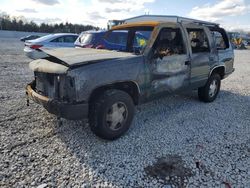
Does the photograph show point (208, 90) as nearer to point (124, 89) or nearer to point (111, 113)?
point (124, 89)

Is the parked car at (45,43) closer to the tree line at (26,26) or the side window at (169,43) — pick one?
the side window at (169,43)

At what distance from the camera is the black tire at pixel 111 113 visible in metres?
3.65

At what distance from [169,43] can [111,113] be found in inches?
76.6

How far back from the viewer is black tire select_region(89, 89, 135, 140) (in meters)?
3.65

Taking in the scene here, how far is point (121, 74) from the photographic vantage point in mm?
3818

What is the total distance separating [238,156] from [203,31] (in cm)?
315

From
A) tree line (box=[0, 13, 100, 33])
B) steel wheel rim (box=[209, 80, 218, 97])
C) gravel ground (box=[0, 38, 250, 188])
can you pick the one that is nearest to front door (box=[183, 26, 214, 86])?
steel wheel rim (box=[209, 80, 218, 97])

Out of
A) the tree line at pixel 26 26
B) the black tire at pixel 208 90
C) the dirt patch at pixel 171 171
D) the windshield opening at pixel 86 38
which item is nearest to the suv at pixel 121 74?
the black tire at pixel 208 90

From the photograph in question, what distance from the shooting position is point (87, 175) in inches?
119

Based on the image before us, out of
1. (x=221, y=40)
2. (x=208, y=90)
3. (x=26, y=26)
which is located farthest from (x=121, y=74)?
(x=26, y=26)

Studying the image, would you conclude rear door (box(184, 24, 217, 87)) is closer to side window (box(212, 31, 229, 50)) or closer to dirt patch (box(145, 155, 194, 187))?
side window (box(212, 31, 229, 50))

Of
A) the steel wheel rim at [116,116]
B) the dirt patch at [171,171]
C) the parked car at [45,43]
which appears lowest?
the dirt patch at [171,171]

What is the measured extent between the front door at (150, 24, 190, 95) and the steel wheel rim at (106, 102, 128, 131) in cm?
75

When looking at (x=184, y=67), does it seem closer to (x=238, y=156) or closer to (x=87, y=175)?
(x=238, y=156)
